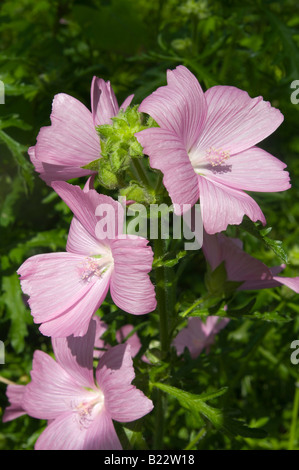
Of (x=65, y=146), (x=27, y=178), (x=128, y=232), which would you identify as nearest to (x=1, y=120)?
(x=27, y=178)

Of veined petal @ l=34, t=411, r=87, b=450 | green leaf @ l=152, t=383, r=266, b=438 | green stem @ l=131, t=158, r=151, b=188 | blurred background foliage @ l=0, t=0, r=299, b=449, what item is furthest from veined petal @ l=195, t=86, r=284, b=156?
veined petal @ l=34, t=411, r=87, b=450

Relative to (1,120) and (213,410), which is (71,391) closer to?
(213,410)

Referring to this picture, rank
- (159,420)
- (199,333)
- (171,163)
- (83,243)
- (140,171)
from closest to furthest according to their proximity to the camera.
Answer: (171,163)
(140,171)
(83,243)
(159,420)
(199,333)

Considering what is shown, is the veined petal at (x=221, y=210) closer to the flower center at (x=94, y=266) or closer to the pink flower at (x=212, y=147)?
the pink flower at (x=212, y=147)

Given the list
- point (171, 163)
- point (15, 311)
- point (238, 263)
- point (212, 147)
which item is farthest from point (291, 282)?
point (15, 311)

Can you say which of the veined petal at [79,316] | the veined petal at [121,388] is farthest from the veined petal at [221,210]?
the veined petal at [121,388]

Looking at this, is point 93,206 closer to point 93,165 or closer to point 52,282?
point 93,165
